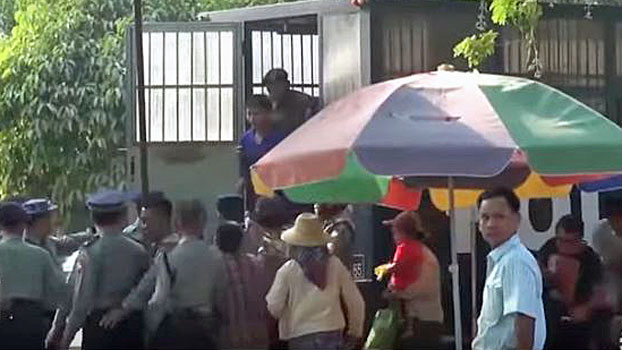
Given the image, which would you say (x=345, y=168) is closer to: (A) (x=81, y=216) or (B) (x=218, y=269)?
(B) (x=218, y=269)

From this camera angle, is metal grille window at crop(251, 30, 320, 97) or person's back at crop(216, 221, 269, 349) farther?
metal grille window at crop(251, 30, 320, 97)

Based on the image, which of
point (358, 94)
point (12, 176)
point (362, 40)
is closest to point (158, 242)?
point (358, 94)

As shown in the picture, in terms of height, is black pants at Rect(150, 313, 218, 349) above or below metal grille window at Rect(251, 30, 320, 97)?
below

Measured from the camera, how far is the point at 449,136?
7.31 m

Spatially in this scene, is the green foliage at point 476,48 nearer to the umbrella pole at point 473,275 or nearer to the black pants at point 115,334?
the umbrella pole at point 473,275

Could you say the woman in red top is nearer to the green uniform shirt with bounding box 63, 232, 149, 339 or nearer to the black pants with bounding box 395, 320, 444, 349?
the black pants with bounding box 395, 320, 444, 349

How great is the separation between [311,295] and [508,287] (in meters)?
2.09

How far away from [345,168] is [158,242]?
7.02ft

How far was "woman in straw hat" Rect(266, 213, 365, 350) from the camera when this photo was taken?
8.46 m

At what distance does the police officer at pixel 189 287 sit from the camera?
27.9 ft

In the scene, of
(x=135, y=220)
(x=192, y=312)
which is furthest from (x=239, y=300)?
(x=135, y=220)

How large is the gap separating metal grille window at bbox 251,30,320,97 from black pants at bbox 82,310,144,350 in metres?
3.57

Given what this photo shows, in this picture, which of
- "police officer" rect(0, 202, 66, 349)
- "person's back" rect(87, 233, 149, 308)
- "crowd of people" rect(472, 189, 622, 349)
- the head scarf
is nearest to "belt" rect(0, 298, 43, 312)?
"police officer" rect(0, 202, 66, 349)

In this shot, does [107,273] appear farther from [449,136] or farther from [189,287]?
[449,136]
